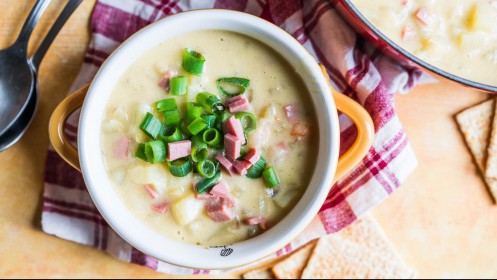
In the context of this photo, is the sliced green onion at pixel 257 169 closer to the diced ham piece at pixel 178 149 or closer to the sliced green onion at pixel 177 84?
the diced ham piece at pixel 178 149

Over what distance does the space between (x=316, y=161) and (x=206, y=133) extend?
425mm

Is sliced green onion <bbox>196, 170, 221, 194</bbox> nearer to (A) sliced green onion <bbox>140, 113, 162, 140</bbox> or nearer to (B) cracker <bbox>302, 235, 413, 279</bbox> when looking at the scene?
(A) sliced green onion <bbox>140, 113, 162, 140</bbox>

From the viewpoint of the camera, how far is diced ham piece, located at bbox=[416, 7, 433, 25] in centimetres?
237

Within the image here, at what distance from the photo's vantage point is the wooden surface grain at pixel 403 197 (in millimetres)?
2623

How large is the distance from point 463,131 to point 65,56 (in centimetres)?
175

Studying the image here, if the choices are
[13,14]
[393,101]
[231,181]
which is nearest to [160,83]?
[231,181]

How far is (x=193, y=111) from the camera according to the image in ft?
7.20

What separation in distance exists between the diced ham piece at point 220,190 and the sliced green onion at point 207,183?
0.06ft

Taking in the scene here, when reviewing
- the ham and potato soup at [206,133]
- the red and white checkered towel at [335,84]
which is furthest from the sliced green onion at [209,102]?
the red and white checkered towel at [335,84]

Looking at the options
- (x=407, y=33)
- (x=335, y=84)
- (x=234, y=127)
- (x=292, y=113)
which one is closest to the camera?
(x=234, y=127)

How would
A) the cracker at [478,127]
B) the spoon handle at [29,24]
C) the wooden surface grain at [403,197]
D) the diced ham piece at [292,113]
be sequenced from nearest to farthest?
1. the diced ham piece at [292,113]
2. the spoon handle at [29,24]
3. the wooden surface grain at [403,197]
4. the cracker at [478,127]

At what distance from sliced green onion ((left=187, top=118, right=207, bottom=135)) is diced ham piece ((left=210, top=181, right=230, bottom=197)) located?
207 mm

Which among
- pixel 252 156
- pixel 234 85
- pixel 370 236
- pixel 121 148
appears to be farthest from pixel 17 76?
pixel 370 236

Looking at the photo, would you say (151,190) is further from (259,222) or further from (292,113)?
(292,113)
